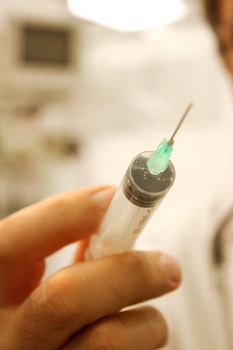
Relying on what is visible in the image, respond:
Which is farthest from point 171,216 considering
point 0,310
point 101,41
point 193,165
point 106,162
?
point 101,41

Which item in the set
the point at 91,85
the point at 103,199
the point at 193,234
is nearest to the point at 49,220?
the point at 103,199

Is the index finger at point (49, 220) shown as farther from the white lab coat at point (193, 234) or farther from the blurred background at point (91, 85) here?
the blurred background at point (91, 85)

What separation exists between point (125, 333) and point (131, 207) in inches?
4.9

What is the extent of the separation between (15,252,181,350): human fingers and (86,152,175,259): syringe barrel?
0.02 m

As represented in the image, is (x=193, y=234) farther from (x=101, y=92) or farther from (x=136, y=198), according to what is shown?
(x=101, y=92)

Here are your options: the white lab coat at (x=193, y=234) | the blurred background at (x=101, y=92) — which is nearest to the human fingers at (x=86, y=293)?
the white lab coat at (x=193, y=234)

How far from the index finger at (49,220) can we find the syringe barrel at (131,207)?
23 millimetres

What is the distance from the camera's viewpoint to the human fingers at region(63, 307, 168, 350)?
37cm

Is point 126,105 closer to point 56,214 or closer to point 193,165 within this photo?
point 193,165

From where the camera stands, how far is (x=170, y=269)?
39cm

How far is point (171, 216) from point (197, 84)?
0.73m

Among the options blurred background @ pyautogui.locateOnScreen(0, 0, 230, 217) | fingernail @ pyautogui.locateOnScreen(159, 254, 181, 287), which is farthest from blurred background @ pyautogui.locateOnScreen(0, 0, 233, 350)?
fingernail @ pyautogui.locateOnScreen(159, 254, 181, 287)

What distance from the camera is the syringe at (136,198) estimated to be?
311 millimetres

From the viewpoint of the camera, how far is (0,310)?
1.38ft
